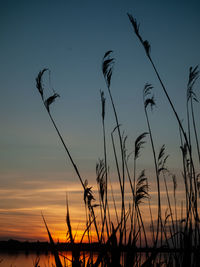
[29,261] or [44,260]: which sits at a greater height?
[44,260]

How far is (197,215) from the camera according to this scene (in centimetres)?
302

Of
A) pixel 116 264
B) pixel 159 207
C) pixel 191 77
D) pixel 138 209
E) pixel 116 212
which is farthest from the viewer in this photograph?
pixel 116 212

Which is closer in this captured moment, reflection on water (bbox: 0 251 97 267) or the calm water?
reflection on water (bbox: 0 251 97 267)

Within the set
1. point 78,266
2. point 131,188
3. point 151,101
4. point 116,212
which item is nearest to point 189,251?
point 78,266

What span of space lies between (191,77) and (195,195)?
1.22 m

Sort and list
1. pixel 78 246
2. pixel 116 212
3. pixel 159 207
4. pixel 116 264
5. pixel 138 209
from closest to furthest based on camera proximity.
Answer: pixel 116 264, pixel 78 246, pixel 159 207, pixel 138 209, pixel 116 212

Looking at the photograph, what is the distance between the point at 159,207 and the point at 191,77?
1389 millimetres

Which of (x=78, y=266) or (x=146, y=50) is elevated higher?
(x=146, y=50)

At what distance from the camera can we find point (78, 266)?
7.28 feet

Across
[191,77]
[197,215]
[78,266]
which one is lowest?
[78,266]

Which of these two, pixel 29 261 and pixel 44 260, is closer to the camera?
pixel 44 260

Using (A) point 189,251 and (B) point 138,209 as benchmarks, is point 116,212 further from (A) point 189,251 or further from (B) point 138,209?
(A) point 189,251

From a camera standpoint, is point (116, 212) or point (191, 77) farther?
point (116, 212)

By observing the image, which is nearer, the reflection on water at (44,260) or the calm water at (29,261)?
the reflection on water at (44,260)
